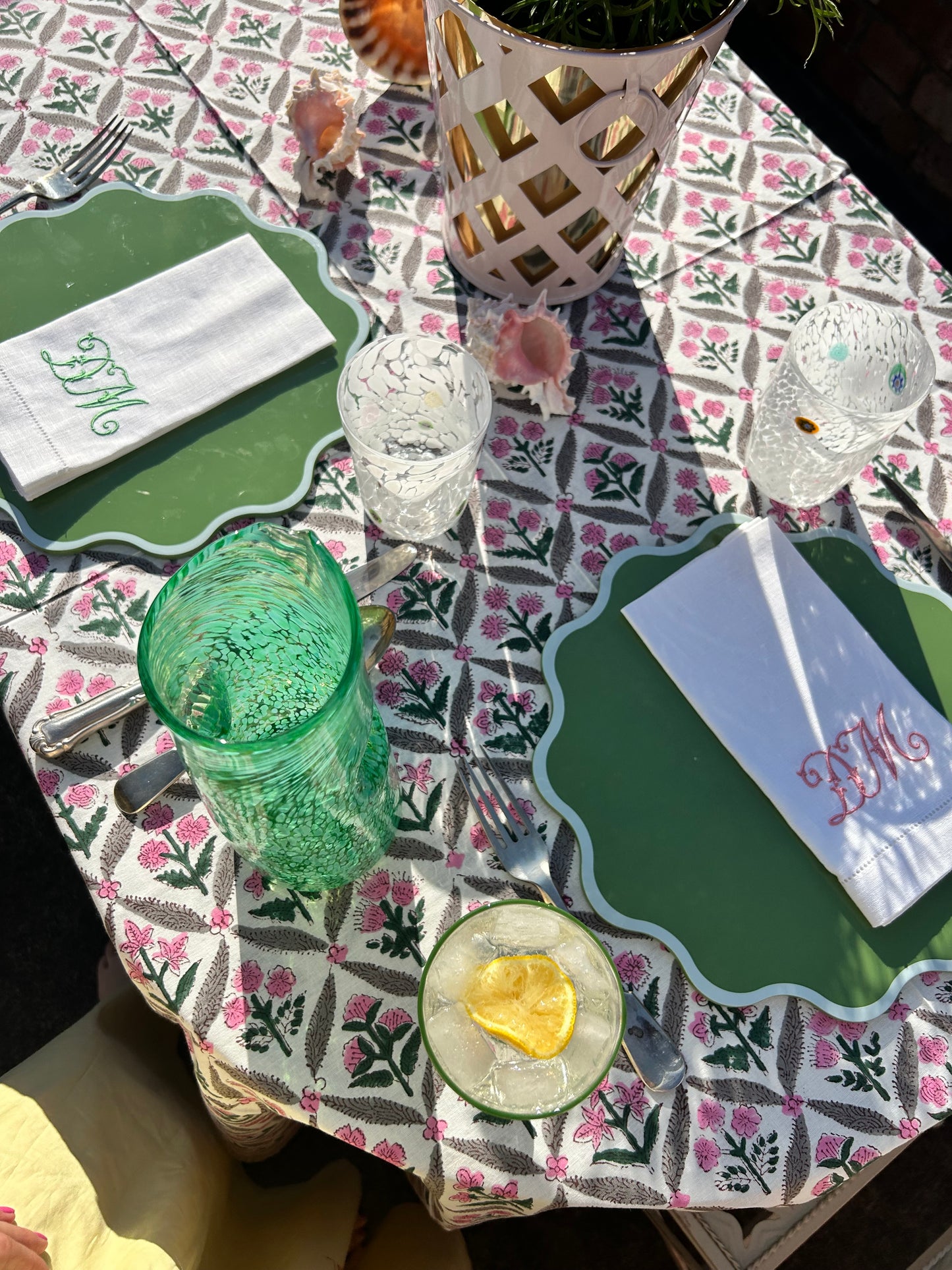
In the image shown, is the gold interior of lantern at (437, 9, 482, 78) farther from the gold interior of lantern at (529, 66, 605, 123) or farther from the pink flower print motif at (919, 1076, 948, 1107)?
the pink flower print motif at (919, 1076, 948, 1107)

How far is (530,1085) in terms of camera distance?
0.64m

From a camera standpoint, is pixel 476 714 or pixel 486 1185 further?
pixel 476 714

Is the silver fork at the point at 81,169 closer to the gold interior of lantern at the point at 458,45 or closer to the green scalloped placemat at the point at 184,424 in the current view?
the green scalloped placemat at the point at 184,424

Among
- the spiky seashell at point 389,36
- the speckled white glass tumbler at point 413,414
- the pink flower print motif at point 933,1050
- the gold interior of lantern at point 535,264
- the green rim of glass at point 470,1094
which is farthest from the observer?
the spiky seashell at point 389,36

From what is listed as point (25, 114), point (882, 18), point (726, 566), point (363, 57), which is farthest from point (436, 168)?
point (882, 18)

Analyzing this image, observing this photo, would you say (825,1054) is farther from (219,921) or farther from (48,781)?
(48,781)

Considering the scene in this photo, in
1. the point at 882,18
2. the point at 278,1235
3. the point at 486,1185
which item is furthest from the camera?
the point at 882,18

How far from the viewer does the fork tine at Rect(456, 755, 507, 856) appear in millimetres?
751

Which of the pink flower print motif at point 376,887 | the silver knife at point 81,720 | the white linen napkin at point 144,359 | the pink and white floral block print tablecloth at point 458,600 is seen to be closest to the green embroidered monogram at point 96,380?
the white linen napkin at point 144,359

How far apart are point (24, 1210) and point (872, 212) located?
1318mm

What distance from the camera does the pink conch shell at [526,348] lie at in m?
0.91

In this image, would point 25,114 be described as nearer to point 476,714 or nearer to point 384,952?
point 476,714

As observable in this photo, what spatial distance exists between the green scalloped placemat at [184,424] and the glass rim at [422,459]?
7 centimetres

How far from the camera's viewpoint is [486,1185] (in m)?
0.67
